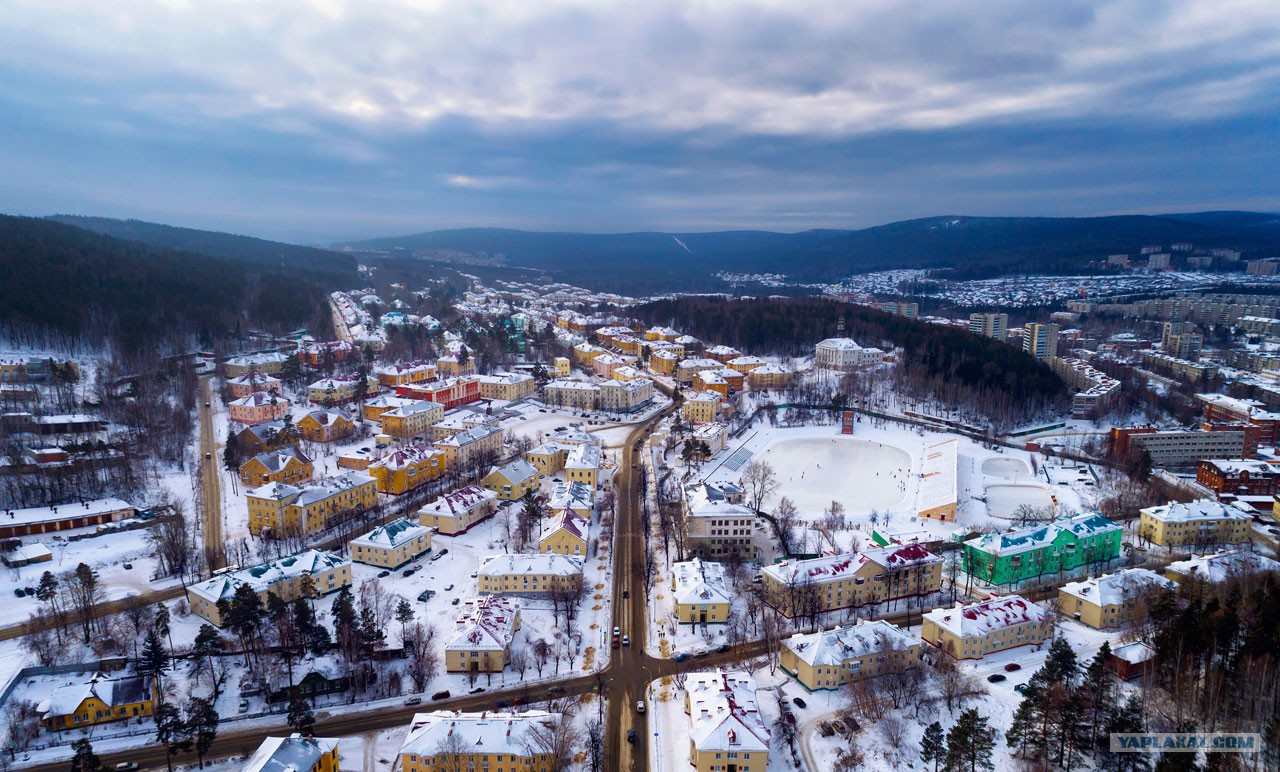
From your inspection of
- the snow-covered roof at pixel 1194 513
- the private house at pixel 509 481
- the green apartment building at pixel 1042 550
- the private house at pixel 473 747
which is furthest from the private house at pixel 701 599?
the snow-covered roof at pixel 1194 513

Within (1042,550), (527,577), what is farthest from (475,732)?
(1042,550)

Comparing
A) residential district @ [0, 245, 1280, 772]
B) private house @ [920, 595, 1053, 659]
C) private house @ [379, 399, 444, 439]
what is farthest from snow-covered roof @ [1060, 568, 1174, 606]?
private house @ [379, 399, 444, 439]

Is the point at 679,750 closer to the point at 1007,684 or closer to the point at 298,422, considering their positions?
the point at 1007,684

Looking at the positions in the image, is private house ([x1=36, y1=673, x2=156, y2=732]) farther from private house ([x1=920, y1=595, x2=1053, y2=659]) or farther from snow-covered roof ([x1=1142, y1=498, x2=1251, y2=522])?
snow-covered roof ([x1=1142, y1=498, x2=1251, y2=522])

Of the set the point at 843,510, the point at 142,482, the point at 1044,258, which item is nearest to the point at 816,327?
the point at 843,510

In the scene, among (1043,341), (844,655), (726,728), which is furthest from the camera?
(1043,341)

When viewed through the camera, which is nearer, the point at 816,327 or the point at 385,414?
the point at 385,414

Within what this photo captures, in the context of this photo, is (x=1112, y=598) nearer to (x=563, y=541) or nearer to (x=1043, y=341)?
(x=563, y=541)
